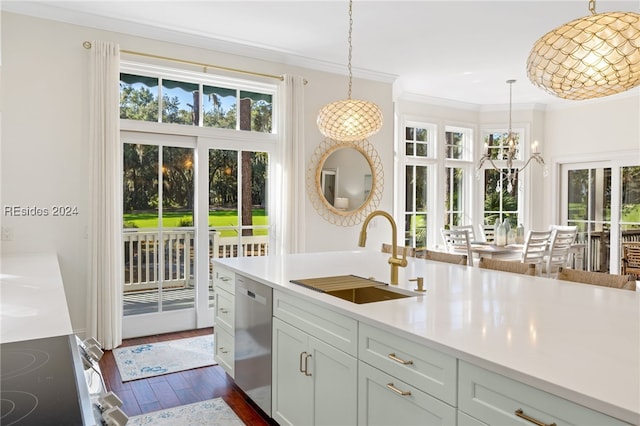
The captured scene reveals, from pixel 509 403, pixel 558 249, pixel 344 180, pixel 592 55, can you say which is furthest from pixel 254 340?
pixel 558 249

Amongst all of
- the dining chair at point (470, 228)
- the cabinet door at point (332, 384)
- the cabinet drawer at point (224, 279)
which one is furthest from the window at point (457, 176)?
the cabinet door at point (332, 384)

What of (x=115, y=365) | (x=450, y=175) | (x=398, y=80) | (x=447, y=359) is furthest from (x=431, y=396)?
(x=450, y=175)

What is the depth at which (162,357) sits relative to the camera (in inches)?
149

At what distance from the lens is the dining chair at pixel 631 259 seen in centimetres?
614

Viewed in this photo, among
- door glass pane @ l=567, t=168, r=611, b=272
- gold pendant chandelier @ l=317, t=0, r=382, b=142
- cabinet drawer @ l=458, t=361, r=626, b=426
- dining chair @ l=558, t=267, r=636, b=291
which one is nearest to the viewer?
cabinet drawer @ l=458, t=361, r=626, b=426

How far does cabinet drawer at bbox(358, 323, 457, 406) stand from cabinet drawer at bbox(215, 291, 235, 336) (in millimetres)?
1492

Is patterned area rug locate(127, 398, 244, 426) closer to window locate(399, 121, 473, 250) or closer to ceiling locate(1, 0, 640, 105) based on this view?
ceiling locate(1, 0, 640, 105)

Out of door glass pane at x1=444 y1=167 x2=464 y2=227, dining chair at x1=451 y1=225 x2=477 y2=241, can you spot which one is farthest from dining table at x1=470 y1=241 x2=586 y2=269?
door glass pane at x1=444 y1=167 x2=464 y2=227

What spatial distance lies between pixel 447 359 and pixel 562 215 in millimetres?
6920

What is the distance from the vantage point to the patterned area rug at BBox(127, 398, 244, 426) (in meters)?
2.72

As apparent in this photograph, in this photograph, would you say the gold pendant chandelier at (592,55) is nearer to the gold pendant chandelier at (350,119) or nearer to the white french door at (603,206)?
the gold pendant chandelier at (350,119)

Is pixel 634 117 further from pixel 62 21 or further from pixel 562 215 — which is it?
pixel 62 21

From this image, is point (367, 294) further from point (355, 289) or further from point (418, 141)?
point (418, 141)

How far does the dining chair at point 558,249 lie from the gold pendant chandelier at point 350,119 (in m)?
3.27
